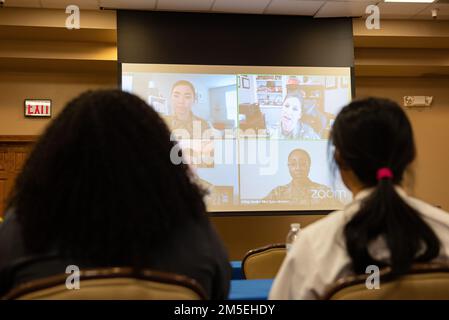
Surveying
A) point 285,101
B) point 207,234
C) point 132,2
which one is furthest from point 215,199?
point 207,234

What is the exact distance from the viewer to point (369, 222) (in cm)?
107

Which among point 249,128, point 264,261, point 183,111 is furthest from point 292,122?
point 264,261

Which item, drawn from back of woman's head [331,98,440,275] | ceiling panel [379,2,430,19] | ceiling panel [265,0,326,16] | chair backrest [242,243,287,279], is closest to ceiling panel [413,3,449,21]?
ceiling panel [379,2,430,19]

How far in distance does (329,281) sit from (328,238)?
9cm

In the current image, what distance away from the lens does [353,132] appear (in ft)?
3.76

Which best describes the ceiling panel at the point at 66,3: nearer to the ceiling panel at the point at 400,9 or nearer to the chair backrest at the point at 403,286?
the ceiling panel at the point at 400,9

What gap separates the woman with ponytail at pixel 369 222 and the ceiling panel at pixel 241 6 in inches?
153

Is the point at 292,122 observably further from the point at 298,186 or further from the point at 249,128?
the point at 298,186

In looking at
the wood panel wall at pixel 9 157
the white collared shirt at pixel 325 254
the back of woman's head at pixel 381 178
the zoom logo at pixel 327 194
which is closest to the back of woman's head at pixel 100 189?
the white collared shirt at pixel 325 254

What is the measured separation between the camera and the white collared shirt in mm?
1086

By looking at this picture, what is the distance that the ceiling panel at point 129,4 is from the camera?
4.79m

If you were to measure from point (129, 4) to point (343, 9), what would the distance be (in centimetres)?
213
